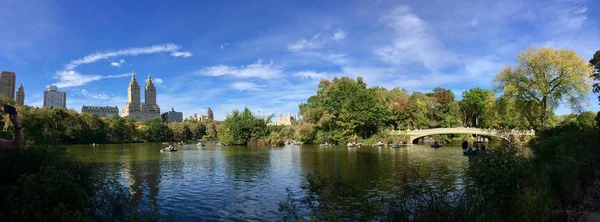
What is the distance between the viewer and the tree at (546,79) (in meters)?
42.9

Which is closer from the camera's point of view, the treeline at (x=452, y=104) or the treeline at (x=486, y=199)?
the treeline at (x=486, y=199)

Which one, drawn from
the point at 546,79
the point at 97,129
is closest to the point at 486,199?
the point at 546,79

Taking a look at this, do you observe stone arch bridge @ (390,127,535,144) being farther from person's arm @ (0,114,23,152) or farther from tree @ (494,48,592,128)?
person's arm @ (0,114,23,152)

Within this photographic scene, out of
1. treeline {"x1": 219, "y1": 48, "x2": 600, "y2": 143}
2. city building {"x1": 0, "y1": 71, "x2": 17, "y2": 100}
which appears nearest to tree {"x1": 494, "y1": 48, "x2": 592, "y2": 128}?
treeline {"x1": 219, "y1": 48, "x2": 600, "y2": 143}

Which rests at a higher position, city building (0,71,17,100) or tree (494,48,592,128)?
city building (0,71,17,100)

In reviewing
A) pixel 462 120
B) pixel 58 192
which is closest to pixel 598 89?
pixel 58 192

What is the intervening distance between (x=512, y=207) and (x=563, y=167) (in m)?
5.22

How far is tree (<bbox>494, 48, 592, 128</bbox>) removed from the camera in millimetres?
42938

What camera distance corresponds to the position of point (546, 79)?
44.6 meters

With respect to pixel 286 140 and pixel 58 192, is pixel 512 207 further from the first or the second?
pixel 286 140

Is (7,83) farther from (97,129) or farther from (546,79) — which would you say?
(546,79)

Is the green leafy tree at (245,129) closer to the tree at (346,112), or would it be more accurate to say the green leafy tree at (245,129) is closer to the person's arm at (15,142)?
the tree at (346,112)

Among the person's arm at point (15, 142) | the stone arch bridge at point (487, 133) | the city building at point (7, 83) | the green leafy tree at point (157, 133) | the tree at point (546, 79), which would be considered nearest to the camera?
the person's arm at point (15, 142)

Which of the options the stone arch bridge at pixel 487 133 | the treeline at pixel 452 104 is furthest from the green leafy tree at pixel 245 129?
the stone arch bridge at pixel 487 133
